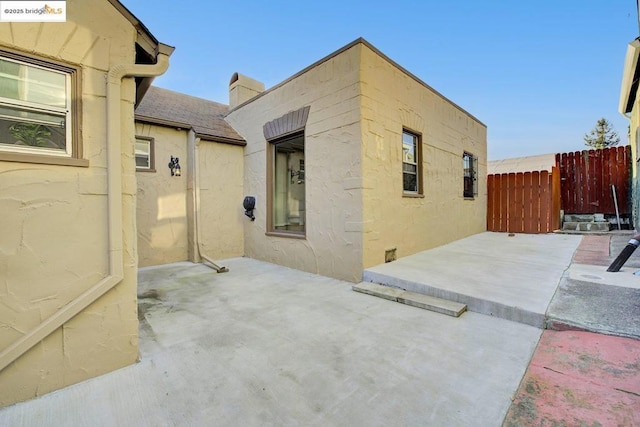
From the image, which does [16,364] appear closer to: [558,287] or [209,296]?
[209,296]

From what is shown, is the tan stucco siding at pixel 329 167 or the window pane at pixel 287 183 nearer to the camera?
the tan stucco siding at pixel 329 167

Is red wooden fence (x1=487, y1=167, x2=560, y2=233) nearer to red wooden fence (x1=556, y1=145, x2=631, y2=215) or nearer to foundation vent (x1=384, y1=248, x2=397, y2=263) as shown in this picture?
red wooden fence (x1=556, y1=145, x2=631, y2=215)

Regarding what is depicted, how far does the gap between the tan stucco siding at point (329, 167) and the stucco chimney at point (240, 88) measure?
261 cm

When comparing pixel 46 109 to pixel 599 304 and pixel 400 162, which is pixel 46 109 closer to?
pixel 400 162

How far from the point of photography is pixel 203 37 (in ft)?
22.1

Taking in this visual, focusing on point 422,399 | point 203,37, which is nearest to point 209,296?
point 422,399

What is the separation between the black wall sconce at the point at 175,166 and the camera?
6205mm

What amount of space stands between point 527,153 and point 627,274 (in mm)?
15170

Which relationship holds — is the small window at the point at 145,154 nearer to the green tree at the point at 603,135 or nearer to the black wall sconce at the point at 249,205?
the black wall sconce at the point at 249,205

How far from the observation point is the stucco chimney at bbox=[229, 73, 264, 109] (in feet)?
26.6

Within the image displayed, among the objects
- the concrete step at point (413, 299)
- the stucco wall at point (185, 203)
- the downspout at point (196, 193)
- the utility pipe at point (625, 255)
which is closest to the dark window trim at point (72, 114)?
the concrete step at point (413, 299)

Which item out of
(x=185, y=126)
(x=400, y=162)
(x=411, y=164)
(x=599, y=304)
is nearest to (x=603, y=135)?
(x=411, y=164)

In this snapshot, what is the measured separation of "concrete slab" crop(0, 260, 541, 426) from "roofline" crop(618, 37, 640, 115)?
→ 5.61 meters

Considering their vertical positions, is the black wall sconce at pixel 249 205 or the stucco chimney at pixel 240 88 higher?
the stucco chimney at pixel 240 88
